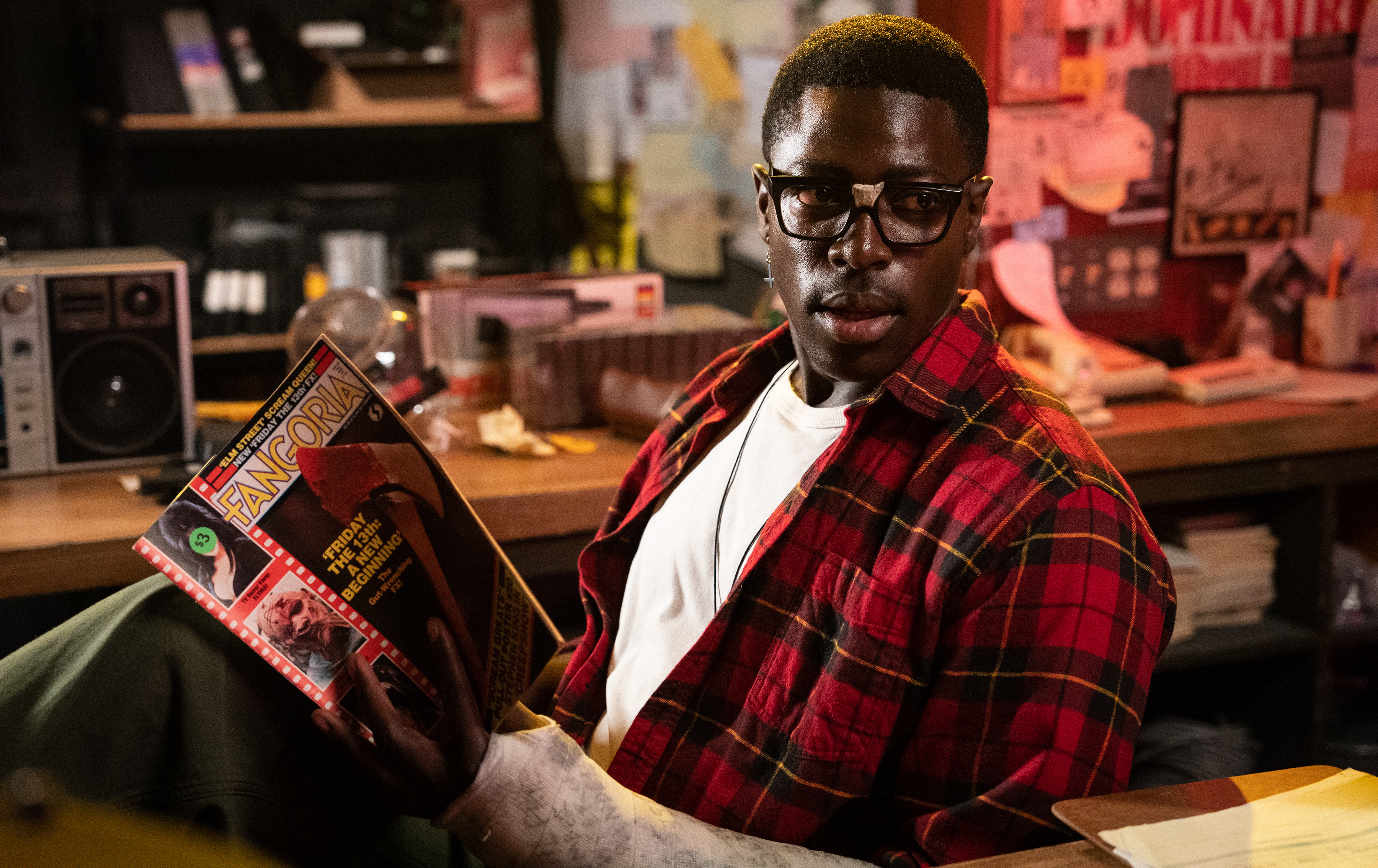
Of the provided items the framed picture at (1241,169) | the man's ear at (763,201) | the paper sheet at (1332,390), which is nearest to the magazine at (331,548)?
the man's ear at (763,201)

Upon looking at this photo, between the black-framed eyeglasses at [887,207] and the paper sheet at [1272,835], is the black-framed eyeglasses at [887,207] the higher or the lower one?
the higher one

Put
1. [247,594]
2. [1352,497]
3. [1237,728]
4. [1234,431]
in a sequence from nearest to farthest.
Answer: [247,594], [1234,431], [1237,728], [1352,497]

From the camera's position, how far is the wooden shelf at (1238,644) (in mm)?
2240

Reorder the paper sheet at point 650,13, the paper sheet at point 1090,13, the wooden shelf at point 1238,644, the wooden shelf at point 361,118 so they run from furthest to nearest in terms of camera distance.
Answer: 1. the wooden shelf at point 361,118
2. the paper sheet at point 650,13
3. the paper sheet at point 1090,13
4. the wooden shelf at point 1238,644

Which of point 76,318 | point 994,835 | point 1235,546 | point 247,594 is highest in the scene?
point 76,318

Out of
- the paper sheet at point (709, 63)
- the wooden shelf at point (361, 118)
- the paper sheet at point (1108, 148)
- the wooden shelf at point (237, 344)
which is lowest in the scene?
the wooden shelf at point (237, 344)

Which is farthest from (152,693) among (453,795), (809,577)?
(809,577)

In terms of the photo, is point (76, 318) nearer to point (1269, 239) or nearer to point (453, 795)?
point (453, 795)

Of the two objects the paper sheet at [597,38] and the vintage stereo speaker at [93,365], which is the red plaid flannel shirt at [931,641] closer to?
the vintage stereo speaker at [93,365]

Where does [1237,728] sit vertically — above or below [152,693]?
below

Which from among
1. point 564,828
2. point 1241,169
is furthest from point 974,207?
point 1241,169

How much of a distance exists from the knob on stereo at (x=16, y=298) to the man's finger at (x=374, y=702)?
4.28ft

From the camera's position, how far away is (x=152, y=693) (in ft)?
3.71

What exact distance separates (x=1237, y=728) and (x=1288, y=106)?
1.35m
